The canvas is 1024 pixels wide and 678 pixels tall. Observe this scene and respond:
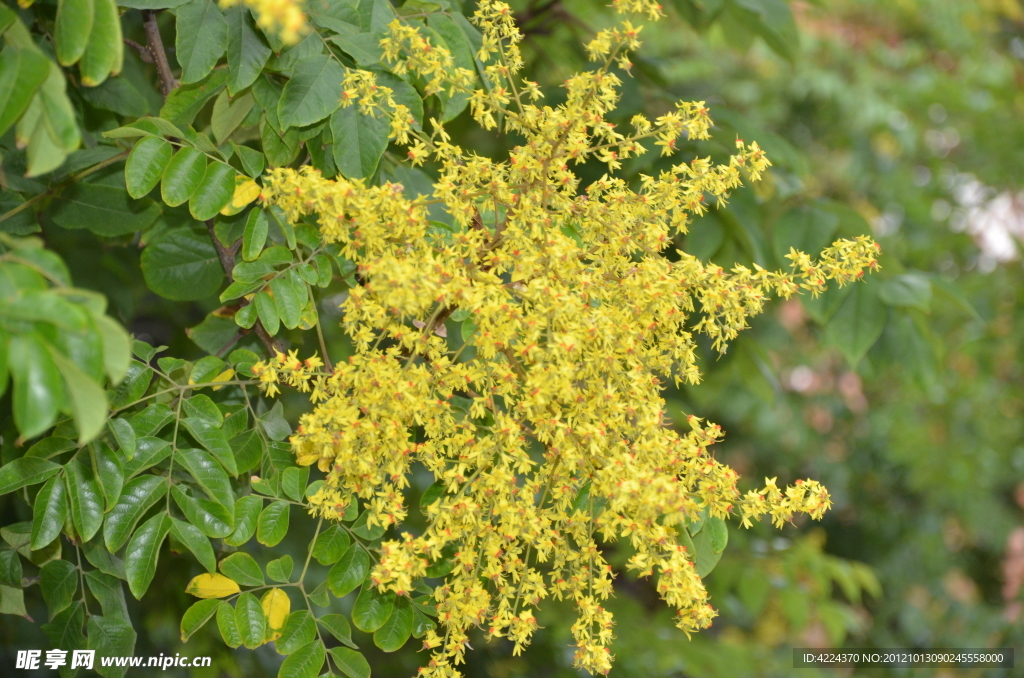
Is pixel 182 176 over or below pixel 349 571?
over

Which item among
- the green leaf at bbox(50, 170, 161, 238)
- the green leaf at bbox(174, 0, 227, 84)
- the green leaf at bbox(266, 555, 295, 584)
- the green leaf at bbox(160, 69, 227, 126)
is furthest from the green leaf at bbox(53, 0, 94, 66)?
the green leaf at bbox(266, 555, 295, 584)

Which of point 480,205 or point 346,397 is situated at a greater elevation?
point 480,205

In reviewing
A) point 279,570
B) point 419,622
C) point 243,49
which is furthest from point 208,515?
point 243,49

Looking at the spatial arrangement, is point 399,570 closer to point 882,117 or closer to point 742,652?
point 742,652

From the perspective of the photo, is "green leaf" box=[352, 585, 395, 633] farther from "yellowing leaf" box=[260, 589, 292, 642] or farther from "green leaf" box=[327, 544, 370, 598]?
"yellowing leaf" box=[260, 589, 292, 642]

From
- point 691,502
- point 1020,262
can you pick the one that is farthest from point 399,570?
point 1020,262

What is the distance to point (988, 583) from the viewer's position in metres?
5.50

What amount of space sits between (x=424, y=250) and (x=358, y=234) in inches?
3.7

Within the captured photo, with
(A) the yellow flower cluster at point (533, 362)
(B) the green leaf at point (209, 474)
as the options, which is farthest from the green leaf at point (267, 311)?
(B) the green leaf at point (209, 474)

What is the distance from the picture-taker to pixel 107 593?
1375 mm

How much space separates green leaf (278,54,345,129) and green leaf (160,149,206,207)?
0.16 m

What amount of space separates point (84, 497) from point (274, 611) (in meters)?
0.34

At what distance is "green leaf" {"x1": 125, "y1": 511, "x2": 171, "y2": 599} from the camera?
1.18 m

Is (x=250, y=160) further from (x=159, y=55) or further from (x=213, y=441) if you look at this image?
(x=213, y=441)
